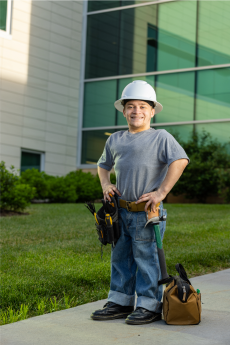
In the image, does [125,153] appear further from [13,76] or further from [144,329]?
[13,76]

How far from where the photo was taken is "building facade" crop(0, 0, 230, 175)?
19.2 metres

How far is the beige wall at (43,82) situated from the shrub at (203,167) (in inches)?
251

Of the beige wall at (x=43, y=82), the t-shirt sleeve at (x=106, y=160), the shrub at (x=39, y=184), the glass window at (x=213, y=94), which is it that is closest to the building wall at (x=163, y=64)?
the glass window at (x=213, y=94)

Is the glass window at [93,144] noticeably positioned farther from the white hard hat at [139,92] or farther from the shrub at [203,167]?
the white hard hat at [139,92]

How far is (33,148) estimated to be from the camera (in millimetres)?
20516

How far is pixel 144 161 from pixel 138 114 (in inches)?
16.4

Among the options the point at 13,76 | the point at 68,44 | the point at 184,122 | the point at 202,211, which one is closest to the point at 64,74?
the point at 68,44

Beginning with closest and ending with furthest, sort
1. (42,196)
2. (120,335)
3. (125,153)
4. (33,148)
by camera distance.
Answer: (120,335) → (125,153) → (42,196) → (33,148)

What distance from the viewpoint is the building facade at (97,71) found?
1917cm

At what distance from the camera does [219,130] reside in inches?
729

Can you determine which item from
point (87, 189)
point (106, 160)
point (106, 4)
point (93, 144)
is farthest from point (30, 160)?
point (106, 160)

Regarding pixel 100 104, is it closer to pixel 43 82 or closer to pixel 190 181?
pixel 43 82

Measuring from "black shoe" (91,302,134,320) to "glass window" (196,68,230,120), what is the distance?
1569cm

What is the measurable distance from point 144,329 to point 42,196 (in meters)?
13.4
